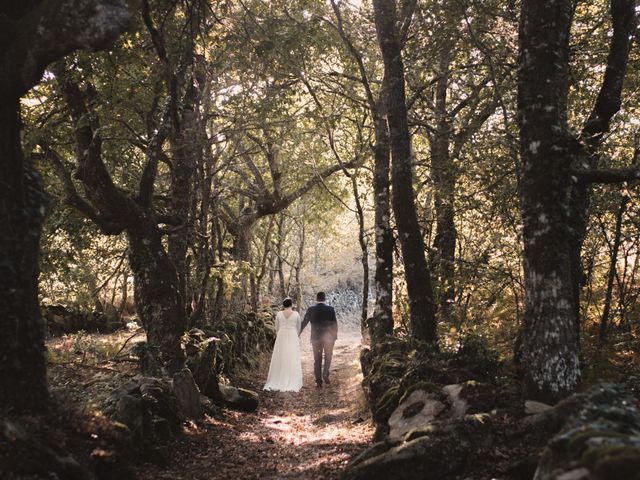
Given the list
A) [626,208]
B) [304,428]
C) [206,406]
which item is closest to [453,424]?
[304,428]

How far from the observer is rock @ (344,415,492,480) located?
4.81 metres

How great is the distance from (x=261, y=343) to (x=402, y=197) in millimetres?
10837

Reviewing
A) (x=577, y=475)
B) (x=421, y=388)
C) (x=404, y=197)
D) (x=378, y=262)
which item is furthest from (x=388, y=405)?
(x=577, y=475)

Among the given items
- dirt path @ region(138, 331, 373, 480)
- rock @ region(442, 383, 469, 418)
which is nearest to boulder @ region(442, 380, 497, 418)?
rock @ region(442, 383, 469, 418)

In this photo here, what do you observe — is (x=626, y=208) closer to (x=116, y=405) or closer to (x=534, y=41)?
(x=534, y=41)

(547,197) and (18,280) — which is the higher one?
(547,197)

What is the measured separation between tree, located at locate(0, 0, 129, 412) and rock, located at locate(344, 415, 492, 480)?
3.16 metres

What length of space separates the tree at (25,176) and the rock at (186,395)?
14.1 ft

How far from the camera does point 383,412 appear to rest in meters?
7.80

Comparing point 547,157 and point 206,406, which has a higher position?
point 547,157

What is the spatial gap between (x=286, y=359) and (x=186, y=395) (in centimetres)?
570

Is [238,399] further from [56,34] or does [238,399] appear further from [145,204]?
[56,34]

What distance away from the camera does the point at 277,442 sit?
339 inches

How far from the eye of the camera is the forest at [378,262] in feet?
14.2
